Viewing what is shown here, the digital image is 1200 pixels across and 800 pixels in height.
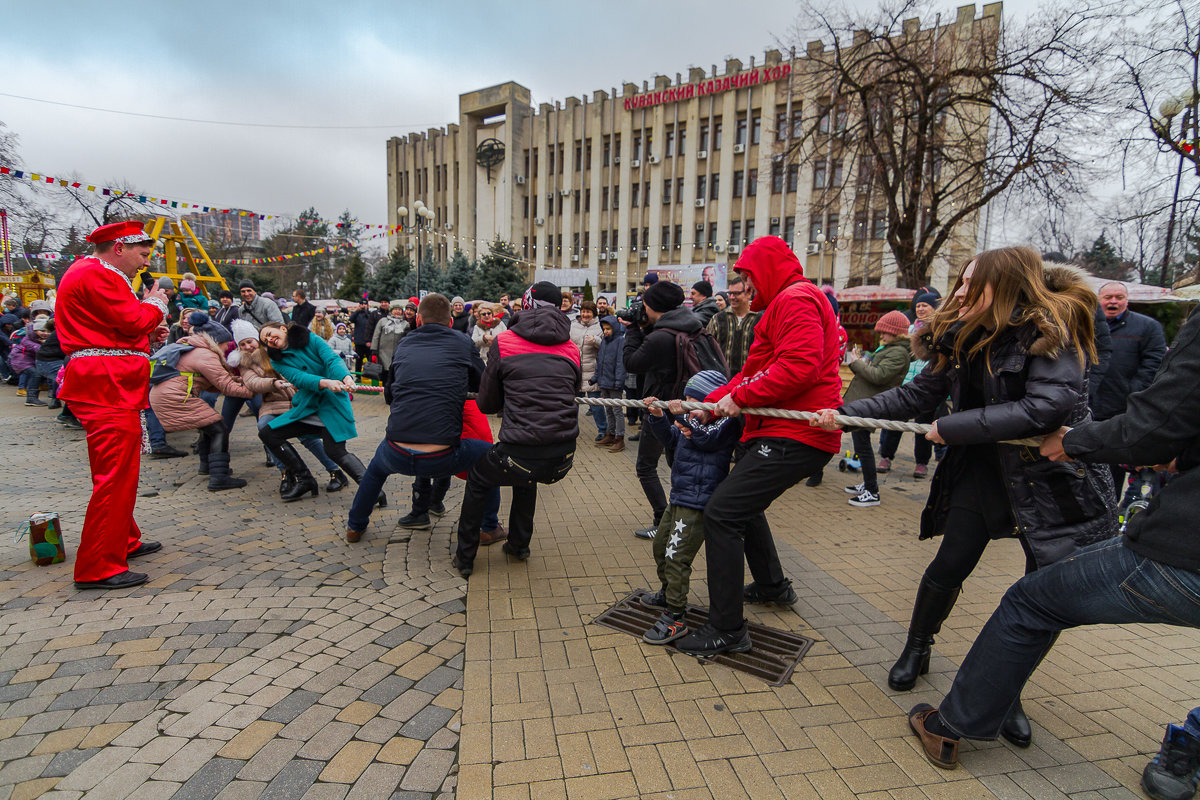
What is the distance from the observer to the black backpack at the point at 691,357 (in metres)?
4.88

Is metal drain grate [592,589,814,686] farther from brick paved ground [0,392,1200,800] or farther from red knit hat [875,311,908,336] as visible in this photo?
red knit hat [875,311,908,336]

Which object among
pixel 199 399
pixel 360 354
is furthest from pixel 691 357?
pixel 360 354

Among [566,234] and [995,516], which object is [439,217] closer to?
[566,234]

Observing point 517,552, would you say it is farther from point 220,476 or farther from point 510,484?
point 220,476

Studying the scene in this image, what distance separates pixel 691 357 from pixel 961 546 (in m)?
2.46

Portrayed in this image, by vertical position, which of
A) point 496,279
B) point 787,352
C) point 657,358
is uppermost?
point 496,279

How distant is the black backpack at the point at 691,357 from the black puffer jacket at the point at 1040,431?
8.01 feet

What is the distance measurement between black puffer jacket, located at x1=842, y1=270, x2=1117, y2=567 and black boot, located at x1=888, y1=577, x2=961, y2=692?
0.60 metres

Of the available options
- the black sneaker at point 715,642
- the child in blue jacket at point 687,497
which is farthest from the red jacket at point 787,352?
the black sneaker at point 715,642

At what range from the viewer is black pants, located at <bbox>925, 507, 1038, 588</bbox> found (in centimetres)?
279

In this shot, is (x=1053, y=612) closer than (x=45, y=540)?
Yes

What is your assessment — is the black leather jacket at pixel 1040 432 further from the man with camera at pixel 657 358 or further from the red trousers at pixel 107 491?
the red trousers at pixel 107 491

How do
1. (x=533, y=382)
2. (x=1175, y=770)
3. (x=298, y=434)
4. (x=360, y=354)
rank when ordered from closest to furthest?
(x=1175, y=770) < (x=533, y=382) < (x=298, y=434) < (x=360, y=354)

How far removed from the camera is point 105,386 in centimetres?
403
